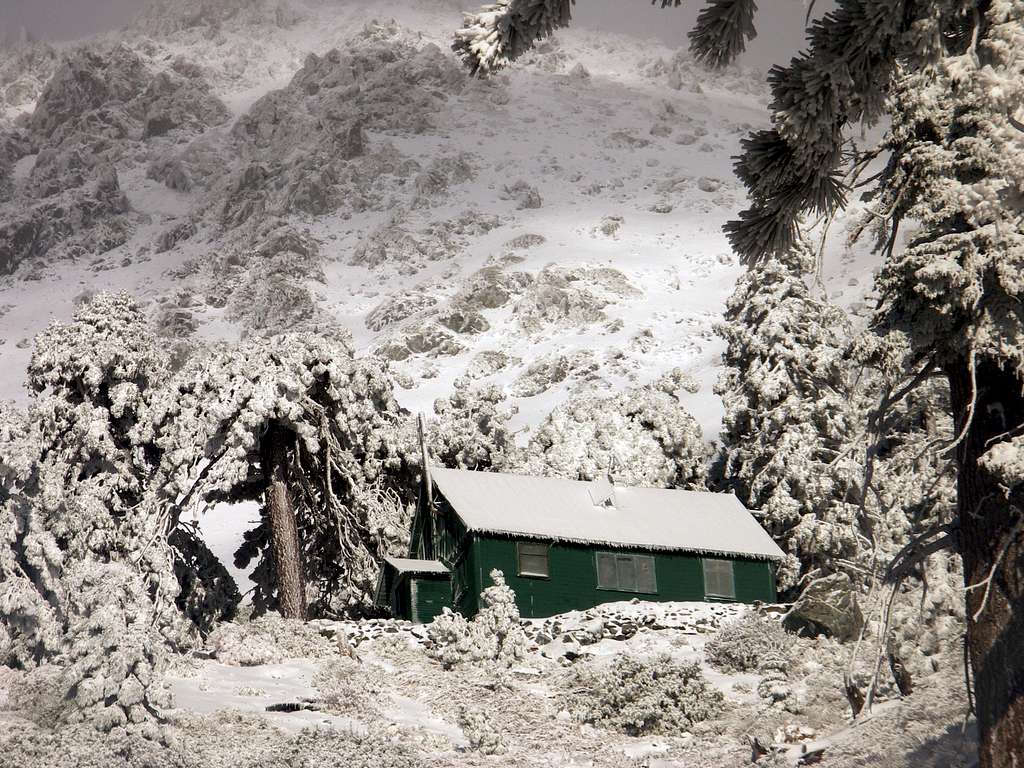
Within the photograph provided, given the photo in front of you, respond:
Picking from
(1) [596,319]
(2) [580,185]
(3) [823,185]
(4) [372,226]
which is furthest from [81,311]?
(2) [580,185]

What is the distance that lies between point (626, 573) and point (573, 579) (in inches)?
70.8

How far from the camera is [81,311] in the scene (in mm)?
38906

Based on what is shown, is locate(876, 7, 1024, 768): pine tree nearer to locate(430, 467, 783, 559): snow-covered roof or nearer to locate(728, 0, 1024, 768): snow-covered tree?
locate(728, 0, 1024, 768): snow-covered tree

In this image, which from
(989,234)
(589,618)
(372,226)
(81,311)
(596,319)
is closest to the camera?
(989,234)

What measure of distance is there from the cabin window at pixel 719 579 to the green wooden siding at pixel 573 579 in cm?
20

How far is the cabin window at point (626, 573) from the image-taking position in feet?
124

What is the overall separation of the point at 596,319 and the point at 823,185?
11600cm

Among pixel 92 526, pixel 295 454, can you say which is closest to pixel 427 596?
pixel 295 454

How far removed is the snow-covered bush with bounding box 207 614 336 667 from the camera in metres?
31.2

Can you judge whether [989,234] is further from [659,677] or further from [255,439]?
[255,439]

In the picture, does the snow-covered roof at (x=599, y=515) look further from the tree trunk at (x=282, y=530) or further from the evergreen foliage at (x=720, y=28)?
the evergreen foliage at (x=720, y=28)

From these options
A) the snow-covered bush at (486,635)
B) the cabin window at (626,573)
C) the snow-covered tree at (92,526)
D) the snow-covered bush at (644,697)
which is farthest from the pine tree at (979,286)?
the cabin window at (626,573)

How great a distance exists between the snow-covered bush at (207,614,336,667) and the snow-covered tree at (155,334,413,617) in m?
2.09

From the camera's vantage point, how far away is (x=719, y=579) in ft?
128
